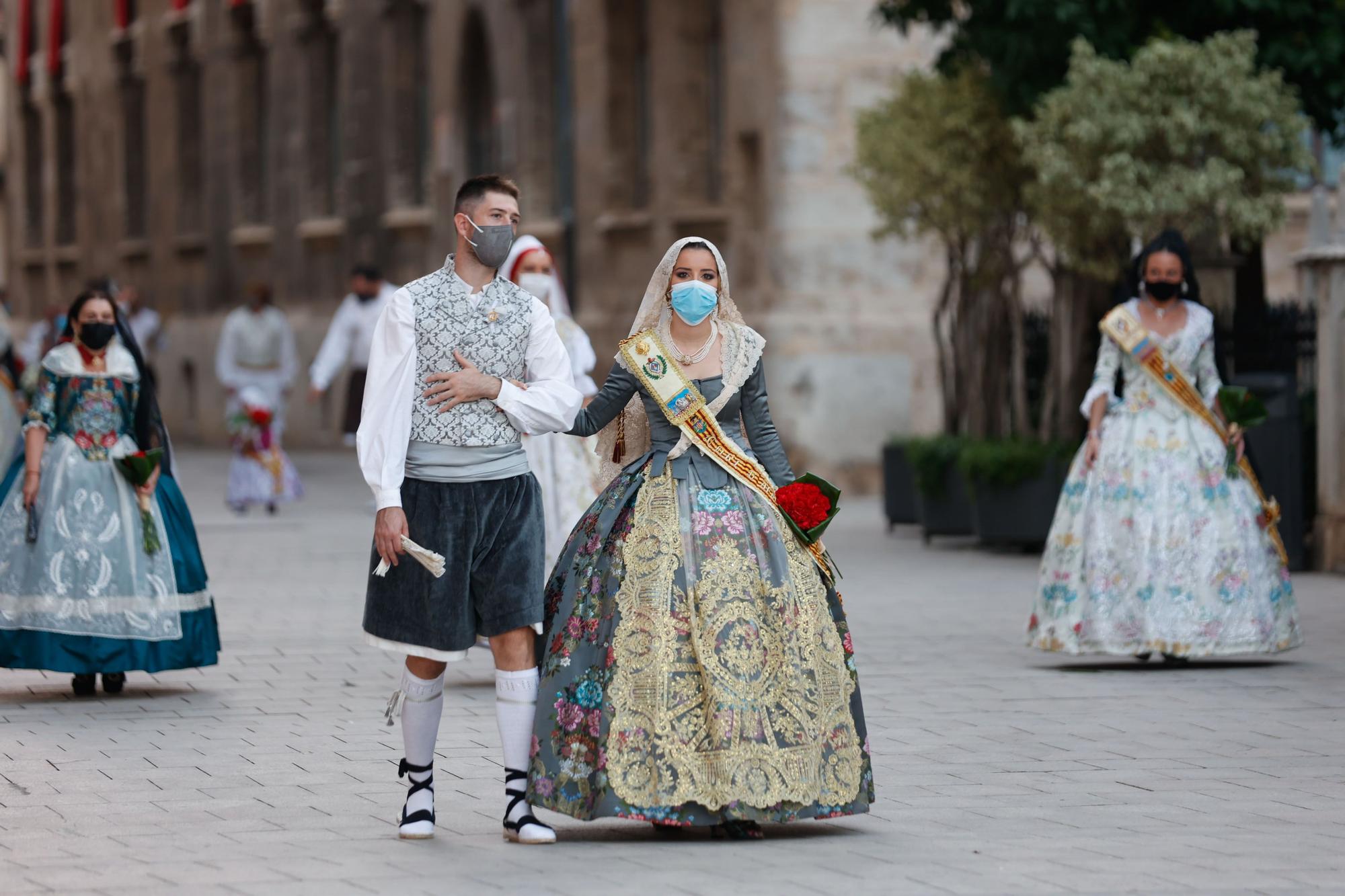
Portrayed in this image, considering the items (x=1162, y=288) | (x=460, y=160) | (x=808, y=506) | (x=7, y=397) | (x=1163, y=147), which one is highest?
(x=460, y=160)

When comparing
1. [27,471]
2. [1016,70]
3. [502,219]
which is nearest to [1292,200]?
[1016,70]

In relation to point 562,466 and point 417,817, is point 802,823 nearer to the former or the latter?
point 417,817

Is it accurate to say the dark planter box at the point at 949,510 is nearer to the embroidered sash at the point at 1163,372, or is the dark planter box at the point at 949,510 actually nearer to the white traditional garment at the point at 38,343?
the embroidered sash at the point at 1163,372

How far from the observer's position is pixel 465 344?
23.1ft

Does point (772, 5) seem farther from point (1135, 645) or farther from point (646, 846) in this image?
point (646, 846)

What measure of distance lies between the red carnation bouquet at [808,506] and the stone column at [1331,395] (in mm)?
8678

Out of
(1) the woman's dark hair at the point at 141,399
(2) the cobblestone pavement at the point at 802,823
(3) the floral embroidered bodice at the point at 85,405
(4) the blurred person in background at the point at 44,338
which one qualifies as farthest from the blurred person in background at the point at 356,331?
→ (3) the floral embroidered bodice at the point at 85,405

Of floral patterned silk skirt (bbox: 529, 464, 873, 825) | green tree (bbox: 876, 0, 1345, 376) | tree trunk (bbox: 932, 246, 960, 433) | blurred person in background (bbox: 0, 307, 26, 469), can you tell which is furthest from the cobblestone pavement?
blurred person in background (bbox: 0, 307, 26, 469)

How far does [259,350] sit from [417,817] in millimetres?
15919

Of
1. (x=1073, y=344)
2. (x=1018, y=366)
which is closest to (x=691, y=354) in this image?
(x=1073, y=344)

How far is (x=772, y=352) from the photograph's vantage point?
22.2 m

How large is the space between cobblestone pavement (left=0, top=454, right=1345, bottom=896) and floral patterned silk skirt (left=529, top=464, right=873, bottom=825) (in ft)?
0.55

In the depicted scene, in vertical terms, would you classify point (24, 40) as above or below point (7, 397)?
above

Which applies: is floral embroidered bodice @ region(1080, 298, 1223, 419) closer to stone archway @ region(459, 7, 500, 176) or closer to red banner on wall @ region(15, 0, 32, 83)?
stone archway @ region(459, 7, 500, 176)
